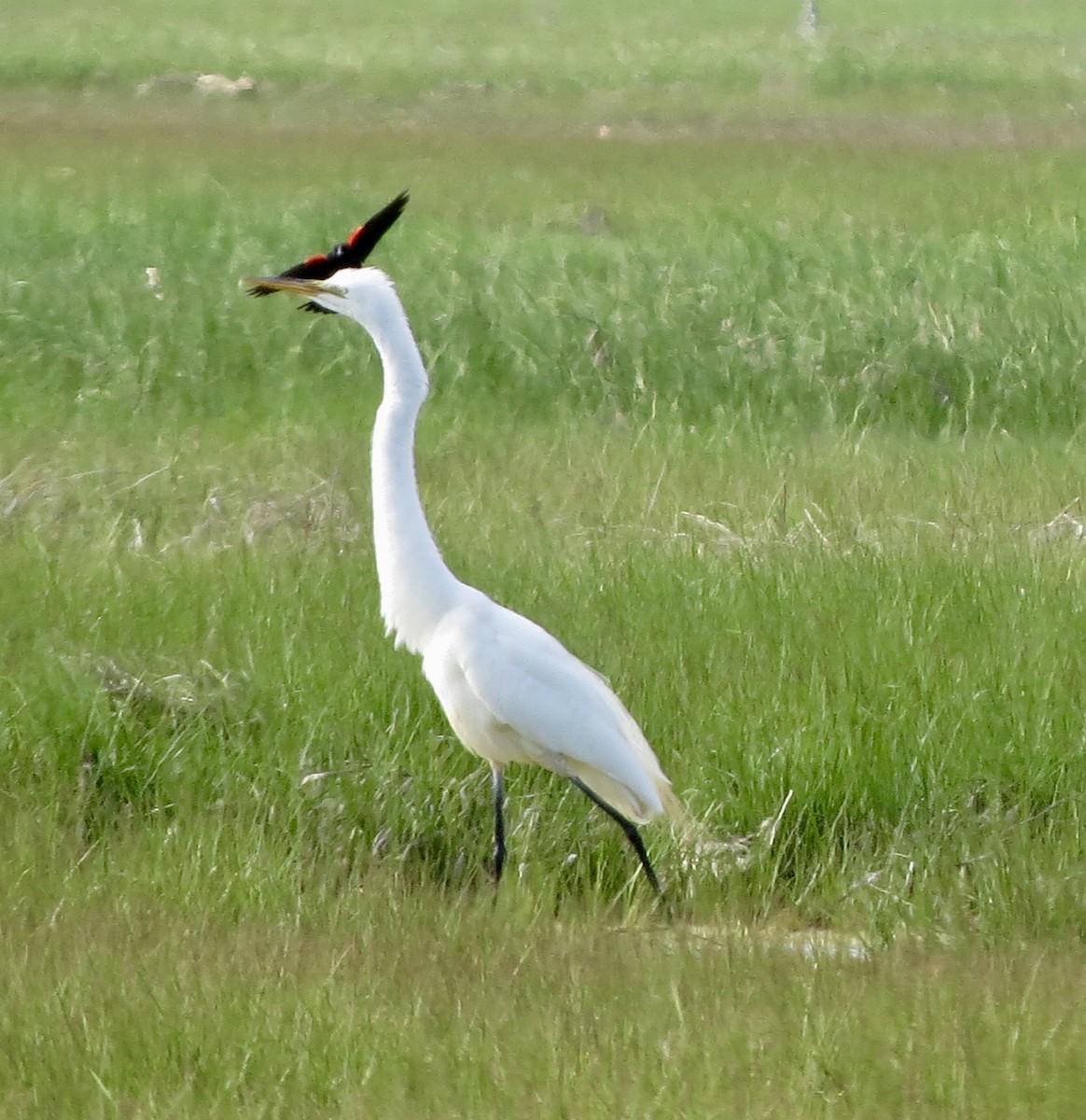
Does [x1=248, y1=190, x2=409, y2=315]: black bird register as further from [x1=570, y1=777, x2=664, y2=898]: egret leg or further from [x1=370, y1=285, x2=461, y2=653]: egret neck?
[x1=570, y1=777, x2=664, y2=898]: egret leg

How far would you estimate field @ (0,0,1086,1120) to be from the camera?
326 centimetres

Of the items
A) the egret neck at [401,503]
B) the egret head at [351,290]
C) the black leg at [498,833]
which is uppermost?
the egret head at [351,290]

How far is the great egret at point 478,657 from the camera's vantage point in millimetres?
4207

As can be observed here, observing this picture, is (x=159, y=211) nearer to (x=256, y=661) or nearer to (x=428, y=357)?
(x=428, y=357)

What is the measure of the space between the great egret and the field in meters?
0.22

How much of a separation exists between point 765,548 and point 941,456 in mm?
2045

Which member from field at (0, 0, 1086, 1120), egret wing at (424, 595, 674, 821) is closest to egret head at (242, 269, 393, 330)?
egret wing at (424, 595, 674, 821)

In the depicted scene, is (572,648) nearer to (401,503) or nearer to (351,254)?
(401,503)

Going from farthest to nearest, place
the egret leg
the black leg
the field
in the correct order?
the black leg < the egret leg < the field

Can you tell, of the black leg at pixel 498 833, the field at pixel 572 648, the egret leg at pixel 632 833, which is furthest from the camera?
the black leg at pixel 498 833

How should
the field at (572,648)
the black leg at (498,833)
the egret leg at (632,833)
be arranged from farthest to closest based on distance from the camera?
the black leg at (498,833) < the egret leg at (632,833) < the field at (572,648)

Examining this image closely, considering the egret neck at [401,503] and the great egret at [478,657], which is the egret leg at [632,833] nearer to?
the great egret at [478,657]

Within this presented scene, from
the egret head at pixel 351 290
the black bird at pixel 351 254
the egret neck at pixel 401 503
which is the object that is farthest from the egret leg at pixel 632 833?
the black bird at pixel 351 254

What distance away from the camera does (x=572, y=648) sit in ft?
17.0
